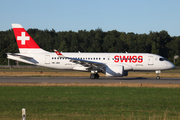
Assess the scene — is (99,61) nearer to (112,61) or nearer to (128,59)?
(112,61)

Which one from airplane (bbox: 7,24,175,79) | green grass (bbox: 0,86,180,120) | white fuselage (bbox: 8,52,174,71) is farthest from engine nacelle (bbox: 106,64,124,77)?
green grass (bbox: 0,86,180,120)

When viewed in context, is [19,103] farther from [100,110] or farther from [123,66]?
[123,66]

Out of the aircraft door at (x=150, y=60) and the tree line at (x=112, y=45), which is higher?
the tree line at (x=112, y=45)

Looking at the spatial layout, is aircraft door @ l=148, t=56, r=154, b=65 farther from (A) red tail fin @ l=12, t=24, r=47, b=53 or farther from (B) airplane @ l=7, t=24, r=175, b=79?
(A) red tail fin @ l=12, t=24, r=47, b=53

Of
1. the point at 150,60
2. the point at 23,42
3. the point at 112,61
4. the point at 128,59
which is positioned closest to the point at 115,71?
the point at 112,61

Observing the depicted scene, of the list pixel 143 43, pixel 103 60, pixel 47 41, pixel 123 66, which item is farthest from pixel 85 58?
pixel 47 41

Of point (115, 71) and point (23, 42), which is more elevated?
point (23, 42)

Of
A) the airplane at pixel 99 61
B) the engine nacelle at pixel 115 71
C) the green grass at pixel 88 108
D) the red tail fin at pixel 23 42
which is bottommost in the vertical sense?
the green grass at pixel 88 108

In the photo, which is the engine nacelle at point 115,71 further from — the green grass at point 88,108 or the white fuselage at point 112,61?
the green grass at point 88,108

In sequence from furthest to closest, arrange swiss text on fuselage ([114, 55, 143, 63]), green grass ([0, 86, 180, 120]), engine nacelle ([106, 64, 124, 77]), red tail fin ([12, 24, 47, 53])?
red tail fin ([12, 24, 47, 53]) → swiss text on fuselage ([114, 55, 143, 63]) → engine nacelle ([106, 64, 124, 77]) → green grass ([0, 86, 180, 120])

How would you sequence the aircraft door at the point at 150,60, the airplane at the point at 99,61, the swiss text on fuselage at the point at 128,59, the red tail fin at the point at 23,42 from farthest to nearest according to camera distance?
the red tail fin at the point at 23,42, the aircraft door at the point at 150,60, the swiss text on fuselage at the point at 128,59, the airplane at the point at 99,61

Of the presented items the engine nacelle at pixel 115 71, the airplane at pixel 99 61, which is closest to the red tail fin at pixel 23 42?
the airplane at pixel 99 61

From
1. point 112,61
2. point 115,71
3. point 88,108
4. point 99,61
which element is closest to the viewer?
point 88,108

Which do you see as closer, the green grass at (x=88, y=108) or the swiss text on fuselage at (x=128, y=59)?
the green grass at (x=88, y=108)
